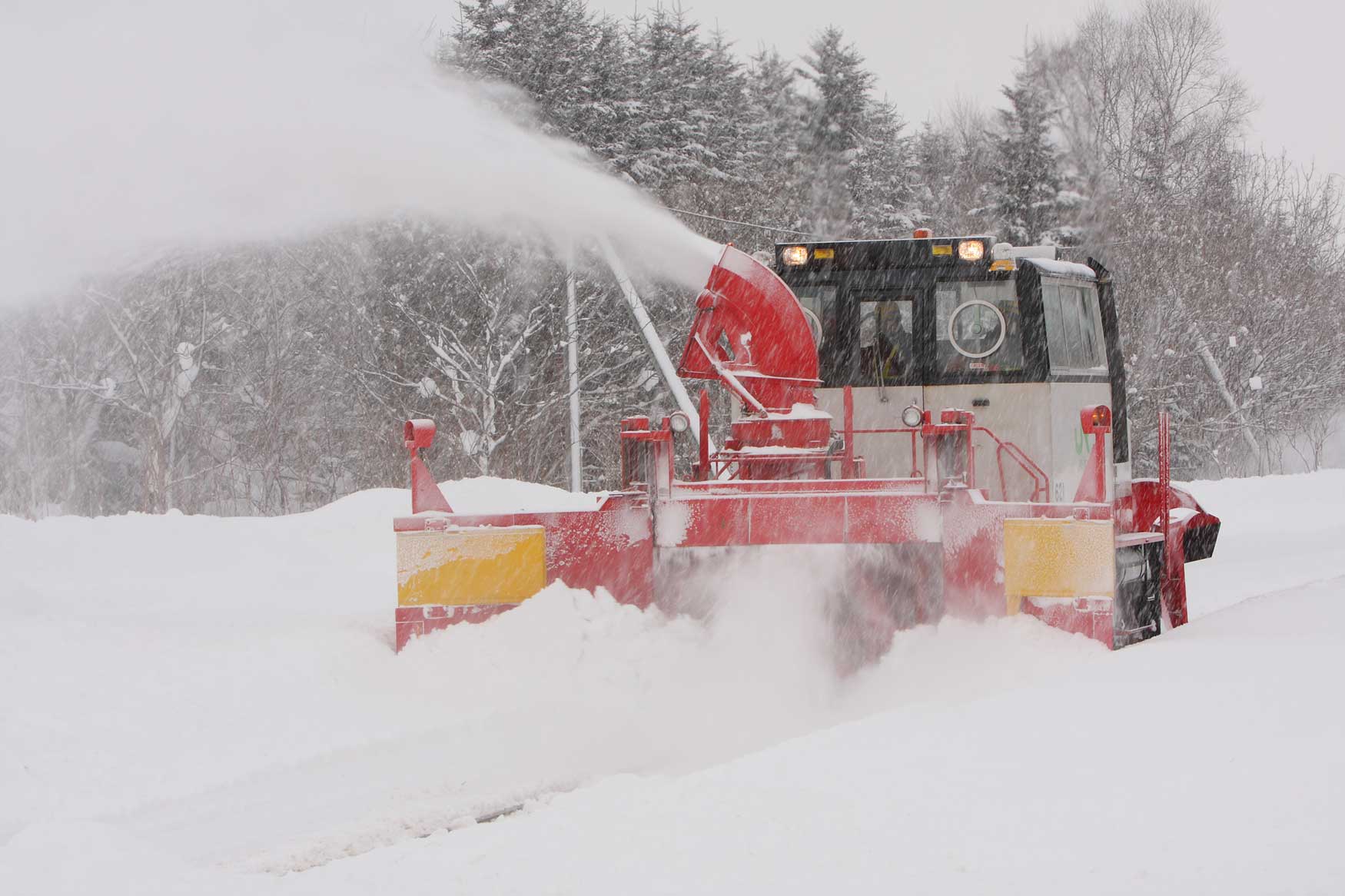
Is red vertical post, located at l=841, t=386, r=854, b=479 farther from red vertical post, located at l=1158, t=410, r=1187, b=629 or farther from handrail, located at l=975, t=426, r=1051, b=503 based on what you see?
red vertical post, located at l=1158, t=410, r=1187, b=629

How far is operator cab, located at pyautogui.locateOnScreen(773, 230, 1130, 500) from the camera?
7777 mm

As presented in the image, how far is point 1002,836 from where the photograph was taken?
394cm

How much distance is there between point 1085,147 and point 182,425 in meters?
23.6

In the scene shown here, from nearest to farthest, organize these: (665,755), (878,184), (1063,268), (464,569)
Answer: (665,755)
(464,569)
(1063,268)
(878,184)

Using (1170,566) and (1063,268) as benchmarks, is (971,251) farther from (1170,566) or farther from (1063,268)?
(1170,566)

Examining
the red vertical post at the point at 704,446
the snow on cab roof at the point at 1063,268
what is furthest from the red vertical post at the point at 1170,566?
the red vertical post at the point at 704,446

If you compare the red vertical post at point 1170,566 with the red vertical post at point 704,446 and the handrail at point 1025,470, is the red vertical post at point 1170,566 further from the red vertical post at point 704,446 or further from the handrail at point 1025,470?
the red vertical post at point 704,446

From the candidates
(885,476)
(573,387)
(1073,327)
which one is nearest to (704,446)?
(885,476)

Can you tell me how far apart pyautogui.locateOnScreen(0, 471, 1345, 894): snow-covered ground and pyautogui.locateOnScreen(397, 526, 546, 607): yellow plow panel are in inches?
6.1

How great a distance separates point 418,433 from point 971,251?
11.2ft

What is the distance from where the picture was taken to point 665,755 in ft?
18.1

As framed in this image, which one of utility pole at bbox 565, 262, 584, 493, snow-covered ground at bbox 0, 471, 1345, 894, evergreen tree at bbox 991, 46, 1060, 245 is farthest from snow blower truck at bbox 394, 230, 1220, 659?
evergreen tree at bbox 991, 46, 1060, 245

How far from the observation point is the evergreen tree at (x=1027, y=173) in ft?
110

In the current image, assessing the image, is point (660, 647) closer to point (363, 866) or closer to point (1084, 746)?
point (1084, 746)
